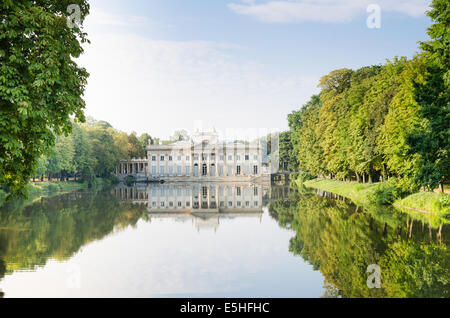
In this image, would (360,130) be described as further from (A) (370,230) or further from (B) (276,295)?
(B) (276,295)

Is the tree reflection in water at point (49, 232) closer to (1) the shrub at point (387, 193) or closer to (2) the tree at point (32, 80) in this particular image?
(2) the tree at point (32, 80)

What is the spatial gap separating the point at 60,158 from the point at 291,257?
137 feet

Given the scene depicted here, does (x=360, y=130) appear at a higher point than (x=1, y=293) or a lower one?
higher

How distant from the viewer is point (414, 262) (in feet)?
30.7

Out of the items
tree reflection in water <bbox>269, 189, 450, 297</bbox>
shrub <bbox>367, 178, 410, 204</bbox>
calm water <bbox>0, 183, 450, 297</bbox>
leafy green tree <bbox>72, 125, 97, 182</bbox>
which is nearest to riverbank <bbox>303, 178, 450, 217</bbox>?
shrub <bbox>367, 178, 410, 204</bbox>

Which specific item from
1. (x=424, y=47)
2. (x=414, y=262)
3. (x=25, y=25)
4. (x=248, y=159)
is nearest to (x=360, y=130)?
(x=424, y=47)

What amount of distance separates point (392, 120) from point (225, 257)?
53.7 feet

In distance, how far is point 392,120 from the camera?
2219cm

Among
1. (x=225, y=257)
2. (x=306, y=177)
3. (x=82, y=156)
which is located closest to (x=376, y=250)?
(x=225, y=257)

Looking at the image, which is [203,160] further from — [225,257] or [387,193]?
[225,257]

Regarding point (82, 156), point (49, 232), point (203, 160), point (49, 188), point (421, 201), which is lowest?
point (49, 232)

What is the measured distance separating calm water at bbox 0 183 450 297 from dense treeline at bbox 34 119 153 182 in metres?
28.9

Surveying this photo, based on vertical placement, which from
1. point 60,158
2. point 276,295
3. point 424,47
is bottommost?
point 276,295
